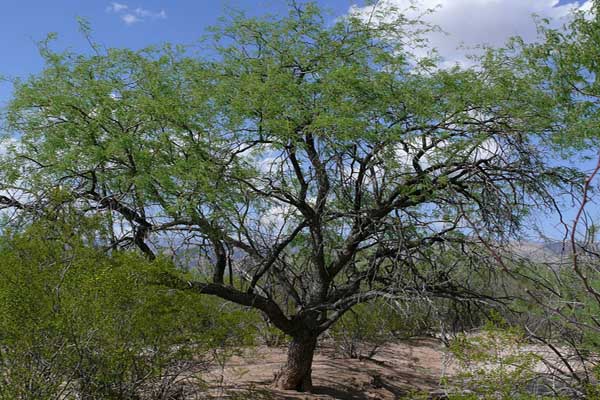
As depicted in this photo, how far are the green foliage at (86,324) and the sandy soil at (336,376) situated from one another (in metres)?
1.49

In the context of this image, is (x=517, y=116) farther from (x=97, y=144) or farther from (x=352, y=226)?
(x=97, y=144)

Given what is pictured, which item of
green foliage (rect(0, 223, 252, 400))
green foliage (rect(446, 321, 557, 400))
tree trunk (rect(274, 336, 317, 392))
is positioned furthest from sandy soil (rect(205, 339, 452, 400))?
green foliage (rect(446, 321, 557, 400))

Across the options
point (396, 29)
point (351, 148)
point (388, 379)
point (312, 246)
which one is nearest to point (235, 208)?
point (351, 148)

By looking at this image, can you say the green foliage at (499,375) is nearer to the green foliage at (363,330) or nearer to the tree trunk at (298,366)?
the tree trunk at (298,366)

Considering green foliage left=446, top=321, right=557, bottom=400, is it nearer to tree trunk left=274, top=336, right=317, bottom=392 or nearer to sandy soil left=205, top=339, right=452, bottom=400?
sandy soil left=205, top=339, right=452, bottom=400

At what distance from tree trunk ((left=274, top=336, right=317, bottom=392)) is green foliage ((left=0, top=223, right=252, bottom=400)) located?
3.85 metres

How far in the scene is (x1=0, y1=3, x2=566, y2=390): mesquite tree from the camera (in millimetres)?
10266

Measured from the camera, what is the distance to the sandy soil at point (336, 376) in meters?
12.3

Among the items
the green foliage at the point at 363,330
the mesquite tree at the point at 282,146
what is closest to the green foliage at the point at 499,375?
the mesquite tree at the point at 282,146

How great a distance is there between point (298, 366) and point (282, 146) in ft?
15.4

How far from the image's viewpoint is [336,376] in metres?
15.7

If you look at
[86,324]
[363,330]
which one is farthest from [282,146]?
[363,330]

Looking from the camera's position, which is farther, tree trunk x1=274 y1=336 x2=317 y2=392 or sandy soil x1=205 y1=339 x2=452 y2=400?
tree trunk x1=274 y1=336 x2=317 y2=392

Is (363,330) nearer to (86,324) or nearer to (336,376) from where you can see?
(336,376)
